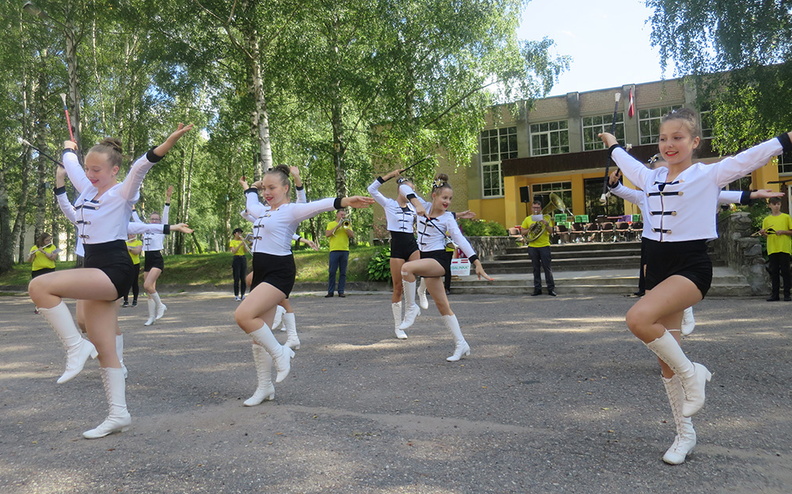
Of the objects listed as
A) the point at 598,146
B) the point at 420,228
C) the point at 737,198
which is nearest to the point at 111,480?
the point at 737,198

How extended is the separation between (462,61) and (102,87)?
Answer: 20033mm

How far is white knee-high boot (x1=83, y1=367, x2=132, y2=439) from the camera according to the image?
4531 millimetres

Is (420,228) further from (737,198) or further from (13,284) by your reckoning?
(13,284)

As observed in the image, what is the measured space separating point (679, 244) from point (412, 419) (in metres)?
2.23

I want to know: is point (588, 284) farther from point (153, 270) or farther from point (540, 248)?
point (153, 270)

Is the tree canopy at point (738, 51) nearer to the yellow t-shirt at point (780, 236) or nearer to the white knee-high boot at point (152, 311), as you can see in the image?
the yellow t-shirt at point (780, 236)

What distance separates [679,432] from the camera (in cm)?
382

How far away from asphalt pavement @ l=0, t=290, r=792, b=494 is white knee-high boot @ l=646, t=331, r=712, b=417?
1.07 ft

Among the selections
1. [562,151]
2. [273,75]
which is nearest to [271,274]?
[273,75]

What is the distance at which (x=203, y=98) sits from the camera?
37.0 meters

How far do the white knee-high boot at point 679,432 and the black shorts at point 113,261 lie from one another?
388 cm

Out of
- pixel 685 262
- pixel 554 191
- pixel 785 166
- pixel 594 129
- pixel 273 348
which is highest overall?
pixel 594 129

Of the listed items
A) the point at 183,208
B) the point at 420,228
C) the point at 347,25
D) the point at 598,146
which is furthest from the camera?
the point at 183,208

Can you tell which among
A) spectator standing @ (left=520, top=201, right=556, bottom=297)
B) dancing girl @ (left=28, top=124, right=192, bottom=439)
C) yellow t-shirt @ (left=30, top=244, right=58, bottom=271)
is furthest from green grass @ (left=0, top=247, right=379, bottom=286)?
dancing girl @ (left=28, top=124, right=192, bottom=439)
